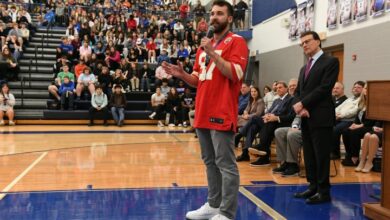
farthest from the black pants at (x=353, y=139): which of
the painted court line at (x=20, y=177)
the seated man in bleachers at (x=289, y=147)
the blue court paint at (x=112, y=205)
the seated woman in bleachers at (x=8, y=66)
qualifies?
the seated woman in bleachers at (x=8, y=66)

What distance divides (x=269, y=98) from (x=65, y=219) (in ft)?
20.5

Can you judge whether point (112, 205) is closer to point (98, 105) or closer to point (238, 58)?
point (238, 58)

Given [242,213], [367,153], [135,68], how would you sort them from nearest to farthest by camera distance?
1. [242,213]
2. [367,153]
3. [135,68]

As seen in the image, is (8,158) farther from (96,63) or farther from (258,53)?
(258,53)

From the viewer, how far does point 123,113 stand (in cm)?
1148

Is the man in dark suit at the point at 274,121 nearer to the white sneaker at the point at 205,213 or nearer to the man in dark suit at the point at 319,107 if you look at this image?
the man in dark suit at the point at 319,107

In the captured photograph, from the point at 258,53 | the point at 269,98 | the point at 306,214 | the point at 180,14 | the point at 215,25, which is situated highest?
the point at 180,14

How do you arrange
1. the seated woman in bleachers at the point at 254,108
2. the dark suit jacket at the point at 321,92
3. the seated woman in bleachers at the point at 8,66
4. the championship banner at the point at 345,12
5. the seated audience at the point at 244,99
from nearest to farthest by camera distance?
the dark suit jacket at the point at 321,92, the seated woman in bleachers at the point at 254,108, the seated audience at the point at 244,99, the championship banner at the point at 345,12, the seated woman in bleachers at the point at 8,66

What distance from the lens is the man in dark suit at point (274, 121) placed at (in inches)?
211

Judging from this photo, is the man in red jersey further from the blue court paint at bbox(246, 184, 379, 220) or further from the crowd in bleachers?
the crowd in bleachers

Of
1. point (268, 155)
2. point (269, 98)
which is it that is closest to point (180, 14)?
point (269, 98)

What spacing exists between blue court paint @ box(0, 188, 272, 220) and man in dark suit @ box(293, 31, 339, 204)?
2.45 ft

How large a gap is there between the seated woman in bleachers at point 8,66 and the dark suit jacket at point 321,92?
11036 millimetres

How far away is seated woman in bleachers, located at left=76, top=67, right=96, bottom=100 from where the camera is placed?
1184 centimetres
